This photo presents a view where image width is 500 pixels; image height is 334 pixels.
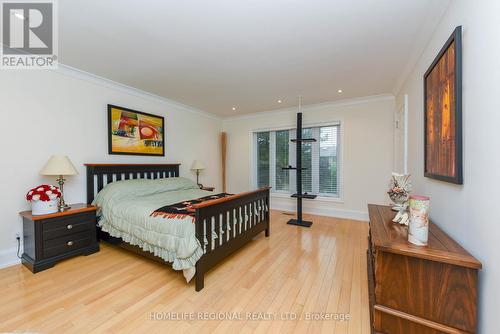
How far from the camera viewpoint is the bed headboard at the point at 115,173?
2.88 meters

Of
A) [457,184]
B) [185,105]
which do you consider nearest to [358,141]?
[457,184]

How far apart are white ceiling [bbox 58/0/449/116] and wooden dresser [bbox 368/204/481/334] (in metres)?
1.76

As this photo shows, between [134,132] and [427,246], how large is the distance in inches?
151

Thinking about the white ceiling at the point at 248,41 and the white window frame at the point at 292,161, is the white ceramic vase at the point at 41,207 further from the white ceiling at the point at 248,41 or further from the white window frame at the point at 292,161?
the white window frame at the point at 292,161

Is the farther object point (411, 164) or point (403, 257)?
point (411, 164)

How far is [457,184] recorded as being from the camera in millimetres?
1298

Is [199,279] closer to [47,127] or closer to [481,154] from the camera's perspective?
[481,154]

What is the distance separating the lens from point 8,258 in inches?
89.3

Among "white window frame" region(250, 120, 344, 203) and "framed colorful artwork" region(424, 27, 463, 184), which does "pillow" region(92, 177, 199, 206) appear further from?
"framed colorful artwork" region(424, 27, 463, 184)

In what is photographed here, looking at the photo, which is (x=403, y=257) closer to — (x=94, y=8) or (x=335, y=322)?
(x=335, y=322)

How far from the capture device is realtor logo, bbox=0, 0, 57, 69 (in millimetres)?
1715

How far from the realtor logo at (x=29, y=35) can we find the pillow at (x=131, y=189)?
1.64m

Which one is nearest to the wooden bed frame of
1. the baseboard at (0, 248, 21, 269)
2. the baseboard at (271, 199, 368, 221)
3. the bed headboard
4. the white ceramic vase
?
the bed headboard

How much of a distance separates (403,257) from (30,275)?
10.7ft
